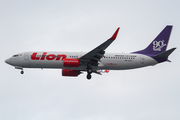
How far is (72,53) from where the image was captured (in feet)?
147

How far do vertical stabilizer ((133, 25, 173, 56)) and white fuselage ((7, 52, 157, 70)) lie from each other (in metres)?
1.62

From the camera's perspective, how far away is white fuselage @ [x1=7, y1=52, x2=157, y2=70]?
144ft

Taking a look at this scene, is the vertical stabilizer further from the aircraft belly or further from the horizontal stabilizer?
the aircraft belly

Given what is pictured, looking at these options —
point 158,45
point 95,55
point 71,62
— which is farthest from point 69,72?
point 158,45

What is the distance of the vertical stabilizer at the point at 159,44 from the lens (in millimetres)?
46750

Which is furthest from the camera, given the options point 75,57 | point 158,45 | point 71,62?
point 158,45

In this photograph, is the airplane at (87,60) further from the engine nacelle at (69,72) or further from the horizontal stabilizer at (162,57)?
the engine nacelle at (69,72)

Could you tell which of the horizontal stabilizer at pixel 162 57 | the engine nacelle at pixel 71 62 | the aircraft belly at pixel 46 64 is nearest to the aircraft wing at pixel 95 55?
the engine nacelle at pixel 71 62

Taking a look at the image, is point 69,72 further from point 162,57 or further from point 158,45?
point 158,45

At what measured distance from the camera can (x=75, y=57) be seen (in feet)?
145

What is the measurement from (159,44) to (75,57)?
43.0 feet

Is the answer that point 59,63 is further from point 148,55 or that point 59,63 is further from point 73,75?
point 148,55

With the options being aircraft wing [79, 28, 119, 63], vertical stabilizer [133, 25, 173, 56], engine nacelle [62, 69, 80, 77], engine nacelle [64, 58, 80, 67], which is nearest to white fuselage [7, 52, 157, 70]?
aircraft wing [79, 28, 119, 63]

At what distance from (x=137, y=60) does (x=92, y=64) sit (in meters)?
6.62
